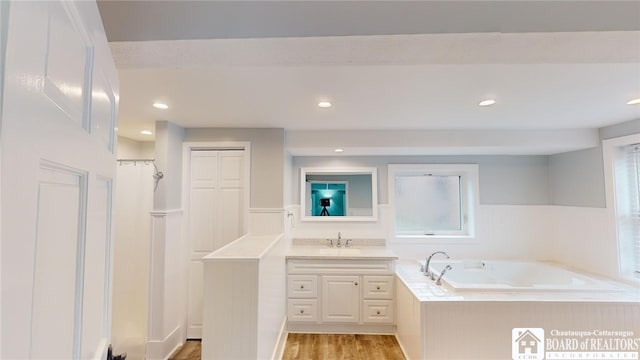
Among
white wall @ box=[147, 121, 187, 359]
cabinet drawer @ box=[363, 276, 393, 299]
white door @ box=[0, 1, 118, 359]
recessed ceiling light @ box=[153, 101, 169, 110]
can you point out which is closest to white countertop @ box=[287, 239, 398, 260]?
cabinet drawer @ box=[363, 276, 393, 299]

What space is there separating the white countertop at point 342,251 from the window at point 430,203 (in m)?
0.49

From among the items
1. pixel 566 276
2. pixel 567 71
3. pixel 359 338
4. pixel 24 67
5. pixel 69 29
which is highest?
pixel 567 71

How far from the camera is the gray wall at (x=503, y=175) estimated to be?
12.9 ft

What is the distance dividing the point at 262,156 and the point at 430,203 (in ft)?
7.91

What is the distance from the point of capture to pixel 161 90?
211 centimetres

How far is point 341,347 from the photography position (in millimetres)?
2990

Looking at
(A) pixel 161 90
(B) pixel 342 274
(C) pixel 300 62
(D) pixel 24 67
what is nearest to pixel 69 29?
(D) pixel 24 67

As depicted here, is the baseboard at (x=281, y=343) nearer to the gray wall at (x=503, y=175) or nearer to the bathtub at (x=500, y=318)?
the bathtub at (x=500, y=318)

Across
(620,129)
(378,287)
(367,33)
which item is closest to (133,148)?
(378,287)

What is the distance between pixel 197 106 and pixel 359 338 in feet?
9.26

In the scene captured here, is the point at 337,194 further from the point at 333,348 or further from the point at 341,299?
the point at 333,348

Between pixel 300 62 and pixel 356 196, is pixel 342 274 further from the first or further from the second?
pixel 300 62

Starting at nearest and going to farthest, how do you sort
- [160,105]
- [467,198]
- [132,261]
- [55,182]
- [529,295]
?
1. [55,182]
2. [160,105]
3. [529,295]
4. [132,261]
5. [467,198]

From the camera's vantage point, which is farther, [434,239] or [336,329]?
[434,239]
